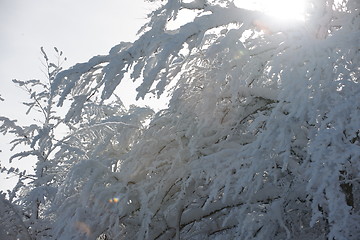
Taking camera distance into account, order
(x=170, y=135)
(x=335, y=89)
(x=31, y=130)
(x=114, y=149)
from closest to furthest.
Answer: (x=335, y=89), (x=170, y=135), (x=114, y=149), (x=31, y=130)

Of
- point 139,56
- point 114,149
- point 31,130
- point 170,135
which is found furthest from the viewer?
point 31,130

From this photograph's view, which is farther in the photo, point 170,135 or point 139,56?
point 170,135

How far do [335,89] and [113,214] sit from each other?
2418mm

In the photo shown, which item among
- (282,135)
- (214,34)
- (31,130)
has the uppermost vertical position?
(31,130)

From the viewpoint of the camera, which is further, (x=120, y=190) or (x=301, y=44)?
(x=120, y=190)

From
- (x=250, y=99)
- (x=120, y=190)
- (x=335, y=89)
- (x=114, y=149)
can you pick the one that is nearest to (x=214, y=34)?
(x=250, y=99)

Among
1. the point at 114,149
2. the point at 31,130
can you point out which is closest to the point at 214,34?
the point at 114,149

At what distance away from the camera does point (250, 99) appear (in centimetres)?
389

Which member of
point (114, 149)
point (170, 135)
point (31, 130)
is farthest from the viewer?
point (31, 130)

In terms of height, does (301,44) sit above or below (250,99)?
below

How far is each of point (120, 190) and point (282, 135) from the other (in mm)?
1924

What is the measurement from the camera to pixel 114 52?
159 inches

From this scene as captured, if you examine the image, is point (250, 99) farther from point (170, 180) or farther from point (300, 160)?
point (170, 180)

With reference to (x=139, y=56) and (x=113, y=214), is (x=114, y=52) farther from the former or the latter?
(x=113, y=214)
